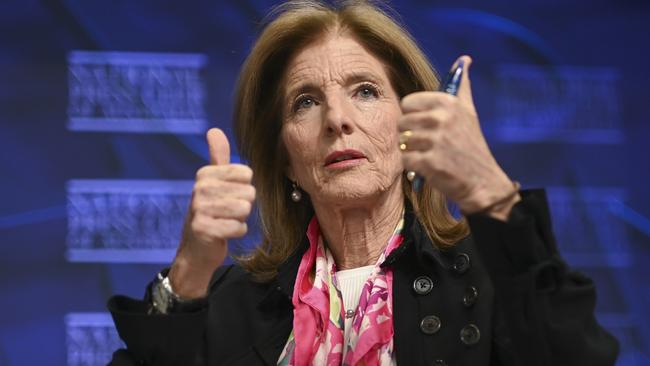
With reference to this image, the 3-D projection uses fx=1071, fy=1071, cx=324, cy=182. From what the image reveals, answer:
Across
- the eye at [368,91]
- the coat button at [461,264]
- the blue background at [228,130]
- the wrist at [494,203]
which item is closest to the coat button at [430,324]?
the coat button at [461,264]

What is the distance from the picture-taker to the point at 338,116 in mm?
2617

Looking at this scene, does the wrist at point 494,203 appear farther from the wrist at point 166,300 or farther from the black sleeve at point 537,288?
the wrist at point 166,300

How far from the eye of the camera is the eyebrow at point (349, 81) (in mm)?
2709

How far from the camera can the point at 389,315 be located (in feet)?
8.07

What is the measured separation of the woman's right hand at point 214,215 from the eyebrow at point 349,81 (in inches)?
21.2

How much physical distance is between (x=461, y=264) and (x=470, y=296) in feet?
0.37

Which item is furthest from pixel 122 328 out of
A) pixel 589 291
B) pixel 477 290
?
pixel 589 291

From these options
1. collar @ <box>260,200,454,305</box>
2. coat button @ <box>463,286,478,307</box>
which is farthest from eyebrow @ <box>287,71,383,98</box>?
coat button @ <box>463,286,478,307</box>

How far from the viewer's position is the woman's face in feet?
8.57

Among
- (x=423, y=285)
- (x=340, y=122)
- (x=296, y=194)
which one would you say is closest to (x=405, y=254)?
(x=423, y=285)

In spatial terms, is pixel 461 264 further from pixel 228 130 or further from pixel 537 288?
pixel 228 130

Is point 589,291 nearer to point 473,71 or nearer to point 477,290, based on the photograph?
point 477,290

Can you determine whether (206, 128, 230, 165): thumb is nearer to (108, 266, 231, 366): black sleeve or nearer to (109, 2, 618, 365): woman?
(109, 2, 618, 365): woman

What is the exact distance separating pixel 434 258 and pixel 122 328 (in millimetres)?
728
